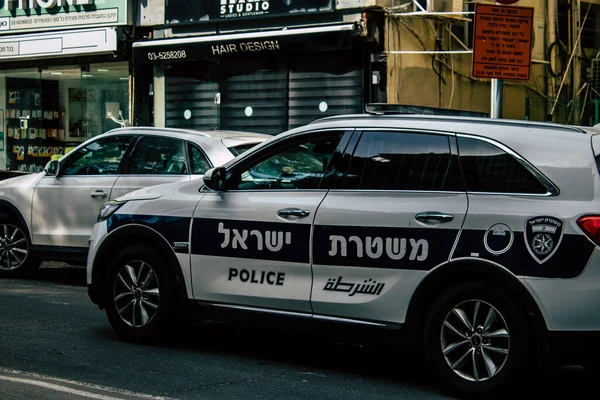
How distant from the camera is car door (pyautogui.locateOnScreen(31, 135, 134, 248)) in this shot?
37.9 ft

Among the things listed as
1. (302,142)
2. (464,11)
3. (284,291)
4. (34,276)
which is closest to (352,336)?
(284,291)

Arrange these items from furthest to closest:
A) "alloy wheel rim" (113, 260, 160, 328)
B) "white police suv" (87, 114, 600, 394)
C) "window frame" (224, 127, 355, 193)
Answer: "alloy wheel rim" (113, 260, 160, 328) → "window frame" (224, 127, 355, 193) → "white police suv" (87, 114, 600, 394)

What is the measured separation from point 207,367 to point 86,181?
464cm

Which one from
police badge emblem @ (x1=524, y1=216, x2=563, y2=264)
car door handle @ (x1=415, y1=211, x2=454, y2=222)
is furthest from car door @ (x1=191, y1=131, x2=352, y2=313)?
police badge emblem @ (x1=524, y1=216, x2=563, y2=264)

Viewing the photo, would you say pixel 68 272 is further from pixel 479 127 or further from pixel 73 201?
pixel 479 127

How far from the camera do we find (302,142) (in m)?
7.57

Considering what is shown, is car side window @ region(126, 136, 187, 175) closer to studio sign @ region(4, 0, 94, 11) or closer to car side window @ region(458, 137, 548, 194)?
car side window @ region(458, 137, 548, 194)

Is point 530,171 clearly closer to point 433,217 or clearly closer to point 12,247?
point 433,217

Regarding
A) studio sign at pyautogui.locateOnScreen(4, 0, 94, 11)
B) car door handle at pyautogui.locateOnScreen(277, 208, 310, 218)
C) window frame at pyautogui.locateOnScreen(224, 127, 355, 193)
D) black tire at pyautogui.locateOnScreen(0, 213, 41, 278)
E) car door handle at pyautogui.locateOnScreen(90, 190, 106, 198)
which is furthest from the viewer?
studio sign at pyautogui.locateOnScreen(4, 0, 94, 11)

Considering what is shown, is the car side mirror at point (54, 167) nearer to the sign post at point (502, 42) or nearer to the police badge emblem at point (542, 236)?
the sign post at point (502, 42)

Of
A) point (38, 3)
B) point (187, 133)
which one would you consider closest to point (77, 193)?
point (187, 133)

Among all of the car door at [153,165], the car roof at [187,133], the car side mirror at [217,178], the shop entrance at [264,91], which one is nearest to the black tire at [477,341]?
the car side mirror at [217,178]

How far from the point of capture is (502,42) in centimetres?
1092

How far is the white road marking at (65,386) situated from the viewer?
648cm
